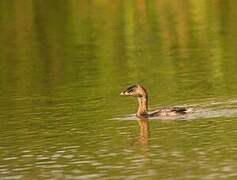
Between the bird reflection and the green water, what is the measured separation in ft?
0.13

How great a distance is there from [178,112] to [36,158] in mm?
5638

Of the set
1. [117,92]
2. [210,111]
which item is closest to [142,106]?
[210,111]

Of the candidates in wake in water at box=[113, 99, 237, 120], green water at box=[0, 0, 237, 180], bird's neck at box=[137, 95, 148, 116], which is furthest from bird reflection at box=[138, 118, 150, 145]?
bird's neck at box=[137, 95, 148, 116]

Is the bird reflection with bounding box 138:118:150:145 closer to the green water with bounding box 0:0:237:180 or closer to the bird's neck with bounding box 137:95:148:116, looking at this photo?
the green water with bounding box 0:0:237:180

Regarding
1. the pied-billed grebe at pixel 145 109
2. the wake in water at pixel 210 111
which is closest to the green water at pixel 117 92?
the wake in water at pixel 210 111

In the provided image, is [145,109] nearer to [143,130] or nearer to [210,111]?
[210,111]

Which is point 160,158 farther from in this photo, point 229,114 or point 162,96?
point 162,96

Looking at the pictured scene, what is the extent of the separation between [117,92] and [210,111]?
616 centimetres

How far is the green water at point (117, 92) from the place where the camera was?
23.1 m

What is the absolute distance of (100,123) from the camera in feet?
94.0

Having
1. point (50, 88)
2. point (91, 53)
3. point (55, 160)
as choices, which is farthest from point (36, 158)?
point (91, 53)

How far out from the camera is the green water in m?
23.1

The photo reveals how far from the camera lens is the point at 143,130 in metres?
27.7

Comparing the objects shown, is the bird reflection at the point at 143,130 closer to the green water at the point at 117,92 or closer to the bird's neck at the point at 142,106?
the green water at the point at 117,92
